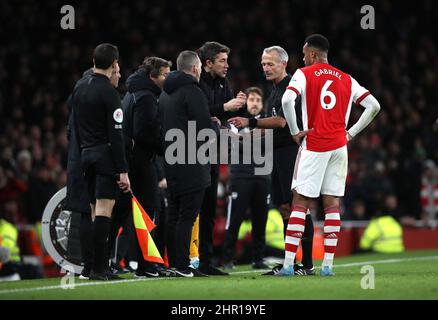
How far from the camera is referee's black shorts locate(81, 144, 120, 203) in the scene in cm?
872

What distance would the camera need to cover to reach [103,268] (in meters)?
8.94

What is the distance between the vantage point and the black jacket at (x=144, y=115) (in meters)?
9.60

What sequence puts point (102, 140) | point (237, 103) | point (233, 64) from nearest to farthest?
point (102, 140), point (237, 103), point (233, 64)

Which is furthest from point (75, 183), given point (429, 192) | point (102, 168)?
point (429, 192)

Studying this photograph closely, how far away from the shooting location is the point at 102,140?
8.76 meters

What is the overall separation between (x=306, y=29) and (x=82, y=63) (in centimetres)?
633

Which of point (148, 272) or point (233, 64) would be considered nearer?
point (148, 272)

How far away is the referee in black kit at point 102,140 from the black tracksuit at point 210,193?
1200 mm

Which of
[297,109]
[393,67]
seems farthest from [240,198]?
[393,67]

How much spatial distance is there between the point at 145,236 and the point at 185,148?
902 mm

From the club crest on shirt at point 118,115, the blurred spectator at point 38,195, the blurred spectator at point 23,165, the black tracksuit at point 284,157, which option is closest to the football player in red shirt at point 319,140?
the black tracksuit at point 284,157

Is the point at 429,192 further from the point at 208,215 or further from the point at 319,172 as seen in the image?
the point at 319,172

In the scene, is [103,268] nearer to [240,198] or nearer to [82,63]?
[240,198]

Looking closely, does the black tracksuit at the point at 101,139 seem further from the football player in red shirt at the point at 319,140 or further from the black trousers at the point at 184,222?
the football player in red shirt at the point at 319,140
